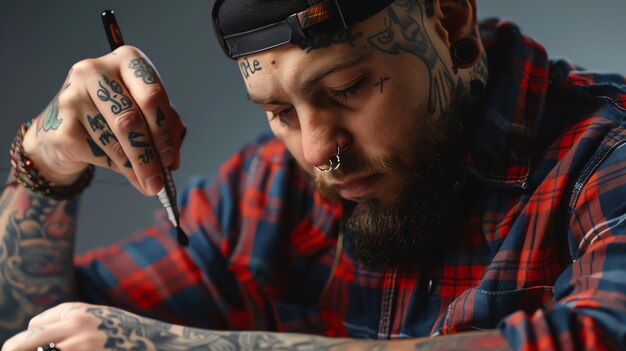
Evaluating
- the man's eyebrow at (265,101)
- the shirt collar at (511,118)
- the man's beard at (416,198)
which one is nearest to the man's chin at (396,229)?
the man's beard at (416,198)

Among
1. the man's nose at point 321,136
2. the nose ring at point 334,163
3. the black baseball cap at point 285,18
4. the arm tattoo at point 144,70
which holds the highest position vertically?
the black baseball cap at point 285,18

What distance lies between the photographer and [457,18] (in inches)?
42.5

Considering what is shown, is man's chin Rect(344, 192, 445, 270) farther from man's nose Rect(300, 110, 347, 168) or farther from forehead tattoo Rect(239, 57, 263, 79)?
forehead tattoo Rect(239, 57, 263, 79)

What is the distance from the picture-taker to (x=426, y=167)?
3.55 feet

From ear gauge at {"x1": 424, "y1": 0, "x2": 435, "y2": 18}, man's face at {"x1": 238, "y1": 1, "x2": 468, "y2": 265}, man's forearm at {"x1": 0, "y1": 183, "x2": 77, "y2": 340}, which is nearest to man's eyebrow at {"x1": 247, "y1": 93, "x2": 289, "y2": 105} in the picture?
man's face at {"x1": 238, "y1": 1, "x2": 468, "y2": 265}

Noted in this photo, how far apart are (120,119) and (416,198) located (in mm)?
444

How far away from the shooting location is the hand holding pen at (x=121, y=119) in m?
1.02

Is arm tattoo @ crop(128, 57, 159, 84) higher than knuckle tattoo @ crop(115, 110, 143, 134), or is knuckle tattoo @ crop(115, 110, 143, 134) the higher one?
arm tattoo @ crop(128, 57, 159, 84)

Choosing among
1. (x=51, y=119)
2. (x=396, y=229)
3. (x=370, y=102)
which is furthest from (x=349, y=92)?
(x=51, y=119)

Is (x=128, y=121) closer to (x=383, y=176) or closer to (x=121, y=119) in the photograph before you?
(x=121, y=119)

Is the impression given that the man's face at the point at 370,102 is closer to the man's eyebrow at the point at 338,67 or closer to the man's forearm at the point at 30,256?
the man's eyebrow at the point at 338,67

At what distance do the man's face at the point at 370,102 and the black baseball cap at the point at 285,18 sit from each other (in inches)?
0.7

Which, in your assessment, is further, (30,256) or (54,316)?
(30,256)

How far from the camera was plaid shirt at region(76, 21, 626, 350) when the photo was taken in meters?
0.87
